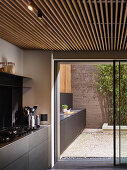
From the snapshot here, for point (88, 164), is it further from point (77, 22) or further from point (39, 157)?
point (77, 22)

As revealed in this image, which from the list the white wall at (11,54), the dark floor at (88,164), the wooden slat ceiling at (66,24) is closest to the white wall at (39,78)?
the white wall at (11,54)

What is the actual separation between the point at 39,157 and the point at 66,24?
7.64 feet

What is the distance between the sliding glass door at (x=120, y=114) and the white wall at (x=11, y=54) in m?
1.85

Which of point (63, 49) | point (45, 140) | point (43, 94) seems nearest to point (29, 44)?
point (63, 49)

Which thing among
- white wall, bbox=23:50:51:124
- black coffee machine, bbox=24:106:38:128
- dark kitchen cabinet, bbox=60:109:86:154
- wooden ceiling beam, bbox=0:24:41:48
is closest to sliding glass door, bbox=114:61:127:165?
dark kitchen cabinet, bbox=60:109:86:154

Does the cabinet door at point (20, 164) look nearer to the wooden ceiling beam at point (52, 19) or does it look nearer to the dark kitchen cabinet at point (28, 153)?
the dark kitchen cabinet at point (28, 153)

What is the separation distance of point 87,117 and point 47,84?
589 centimetres

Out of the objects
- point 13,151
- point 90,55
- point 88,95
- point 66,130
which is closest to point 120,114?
point 90,55

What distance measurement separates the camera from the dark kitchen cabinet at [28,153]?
10.8ft

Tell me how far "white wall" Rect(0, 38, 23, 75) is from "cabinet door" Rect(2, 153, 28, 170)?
5.27ft

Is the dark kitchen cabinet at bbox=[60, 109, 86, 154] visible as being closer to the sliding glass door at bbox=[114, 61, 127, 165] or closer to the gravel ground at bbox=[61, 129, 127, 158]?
the gravel ground at bbox=[61, 129, 127, 158]

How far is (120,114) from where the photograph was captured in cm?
556

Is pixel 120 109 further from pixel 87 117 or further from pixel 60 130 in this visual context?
pixel 87 117

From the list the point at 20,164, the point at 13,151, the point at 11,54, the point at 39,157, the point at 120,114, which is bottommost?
the point at 39,157
